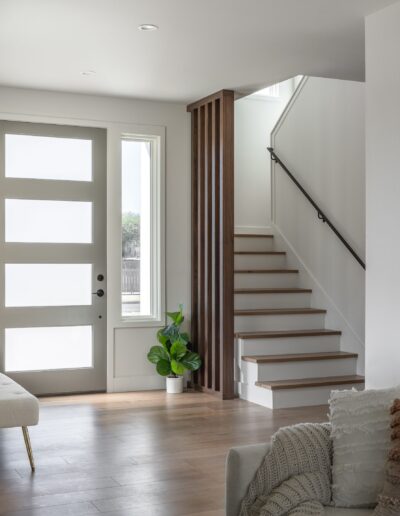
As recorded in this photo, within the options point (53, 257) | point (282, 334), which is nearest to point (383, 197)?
point (282, 334)

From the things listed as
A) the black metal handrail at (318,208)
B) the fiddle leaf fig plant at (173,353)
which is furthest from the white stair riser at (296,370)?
the black metal handrail at (318,208)

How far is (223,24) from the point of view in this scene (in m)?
5.02

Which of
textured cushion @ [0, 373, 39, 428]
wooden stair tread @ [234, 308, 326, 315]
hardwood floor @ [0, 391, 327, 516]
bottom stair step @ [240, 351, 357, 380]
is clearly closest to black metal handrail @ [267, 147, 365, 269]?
wooden stair tread @ [234, 308, 326, 315]

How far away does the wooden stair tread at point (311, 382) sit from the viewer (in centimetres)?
637

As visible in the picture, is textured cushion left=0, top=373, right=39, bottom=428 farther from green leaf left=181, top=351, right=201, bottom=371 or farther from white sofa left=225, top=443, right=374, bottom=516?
green leaf left=181, top=351, right=201, bottom=371

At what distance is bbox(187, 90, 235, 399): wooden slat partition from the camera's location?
6.89 metres

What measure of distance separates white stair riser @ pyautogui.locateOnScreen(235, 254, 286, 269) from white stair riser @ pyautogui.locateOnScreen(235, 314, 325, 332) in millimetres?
995

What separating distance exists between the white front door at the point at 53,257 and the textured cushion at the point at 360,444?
4.56m

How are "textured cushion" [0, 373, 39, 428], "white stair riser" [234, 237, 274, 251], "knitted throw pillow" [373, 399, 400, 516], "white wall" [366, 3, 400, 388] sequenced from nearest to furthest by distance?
"knitted throw pillow" [373, 399, 400, 516] < "textured cushion" [0, 373, 39, 428] < "white wall" [366, 3, 400, 388] < "white stair riser" [234, 237, 274, 251]

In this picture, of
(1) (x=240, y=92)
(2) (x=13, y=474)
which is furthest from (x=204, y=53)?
(2) (x=13, y=474)

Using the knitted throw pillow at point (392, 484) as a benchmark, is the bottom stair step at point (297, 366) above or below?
below

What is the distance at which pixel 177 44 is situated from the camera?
5.48 m

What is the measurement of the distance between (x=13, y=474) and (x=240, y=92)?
13.4 feet

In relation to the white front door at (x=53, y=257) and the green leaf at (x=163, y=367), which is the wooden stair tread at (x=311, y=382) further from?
the white front door at (x=53, y=257)
